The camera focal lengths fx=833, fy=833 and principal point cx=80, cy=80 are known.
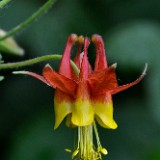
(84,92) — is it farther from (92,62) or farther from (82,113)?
(92,62)

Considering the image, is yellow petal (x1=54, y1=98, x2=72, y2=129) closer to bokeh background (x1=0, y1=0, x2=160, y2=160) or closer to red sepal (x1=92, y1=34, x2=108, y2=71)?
red sepal (x1=92, y1=34, x2=108, y2=71)

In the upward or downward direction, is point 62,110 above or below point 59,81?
below

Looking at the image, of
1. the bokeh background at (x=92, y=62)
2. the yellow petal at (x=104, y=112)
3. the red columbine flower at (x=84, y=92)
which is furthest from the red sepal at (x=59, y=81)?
the bokeh background at (x=92, y=62)

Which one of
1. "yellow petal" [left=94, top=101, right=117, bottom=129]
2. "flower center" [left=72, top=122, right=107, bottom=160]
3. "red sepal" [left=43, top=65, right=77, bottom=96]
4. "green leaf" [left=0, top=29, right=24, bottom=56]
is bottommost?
"flower center" [left=72, top=122, right=107, bottom=160]

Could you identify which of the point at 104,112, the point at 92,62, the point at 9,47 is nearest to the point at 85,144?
the point at 104,112

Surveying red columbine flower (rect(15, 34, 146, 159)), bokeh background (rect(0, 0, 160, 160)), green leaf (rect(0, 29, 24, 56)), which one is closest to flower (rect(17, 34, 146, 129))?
red columbine flower (rect(15, 34, 146, 159))

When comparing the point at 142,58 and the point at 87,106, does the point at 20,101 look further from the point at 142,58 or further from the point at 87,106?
the point at 87,106
